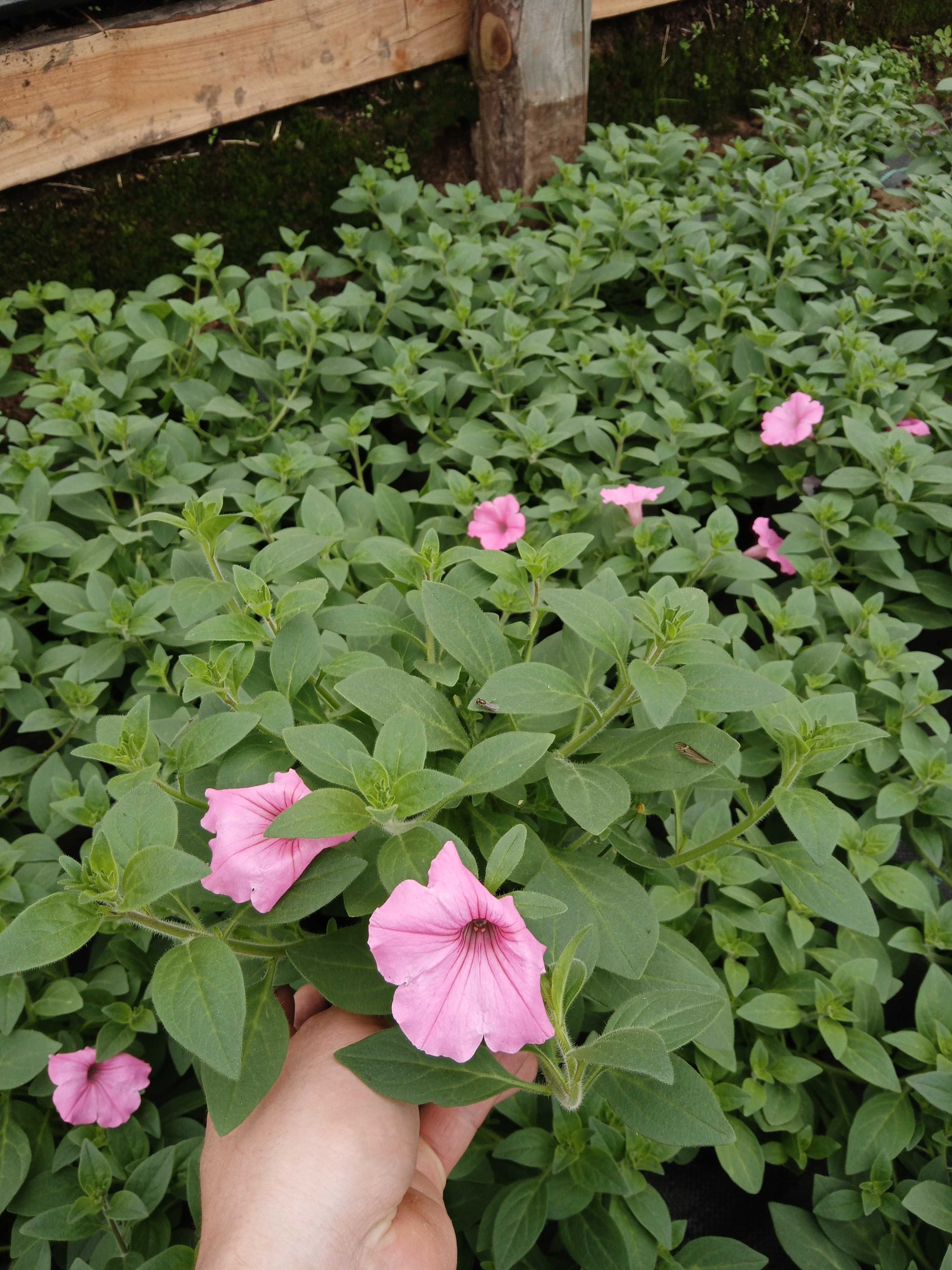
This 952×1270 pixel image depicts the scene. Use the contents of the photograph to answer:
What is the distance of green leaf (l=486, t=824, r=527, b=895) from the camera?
0.86m

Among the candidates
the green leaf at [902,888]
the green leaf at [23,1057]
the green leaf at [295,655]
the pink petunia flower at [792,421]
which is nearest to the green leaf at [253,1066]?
the green leaf at [295,655]

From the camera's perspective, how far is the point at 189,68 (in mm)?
2701

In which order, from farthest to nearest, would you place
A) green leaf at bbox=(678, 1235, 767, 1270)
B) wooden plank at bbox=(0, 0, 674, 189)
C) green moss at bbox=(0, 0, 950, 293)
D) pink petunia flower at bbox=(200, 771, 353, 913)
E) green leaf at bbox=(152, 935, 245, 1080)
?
green moss at bbox=(0, 0, 950, 293), wooden plank at bbox=(0, 0, 674, 189), green leaf at bbox=(678, 1235, 767, 1270), pink petunia flower at bbox=(200, 771, 353, 913), green leaf at bbox=(152, 935, 245, 1080)

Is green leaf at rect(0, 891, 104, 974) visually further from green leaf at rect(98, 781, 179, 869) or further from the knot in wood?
the knot in wood

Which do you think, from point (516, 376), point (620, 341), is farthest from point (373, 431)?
point (620, 341)

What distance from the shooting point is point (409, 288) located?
271 cm

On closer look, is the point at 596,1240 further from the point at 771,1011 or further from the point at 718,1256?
the point at 771,1011

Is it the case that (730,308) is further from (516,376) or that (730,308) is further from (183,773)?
(183,773)

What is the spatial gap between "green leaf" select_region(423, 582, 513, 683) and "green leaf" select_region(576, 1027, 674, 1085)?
17.0 inches

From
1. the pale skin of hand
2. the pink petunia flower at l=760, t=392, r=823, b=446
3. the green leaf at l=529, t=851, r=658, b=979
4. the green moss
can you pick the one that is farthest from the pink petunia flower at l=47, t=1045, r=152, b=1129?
the green moss

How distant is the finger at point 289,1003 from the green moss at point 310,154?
2487 millimetres

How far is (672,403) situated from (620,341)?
0.32 meters

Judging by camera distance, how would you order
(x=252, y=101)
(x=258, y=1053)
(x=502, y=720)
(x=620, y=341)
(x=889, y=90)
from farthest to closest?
(x=889, y=90), (x=252, y=101), (x=620, y=341), (x=502, y=720), (x=258, y=1053)

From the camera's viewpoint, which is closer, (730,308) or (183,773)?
(183,773)
